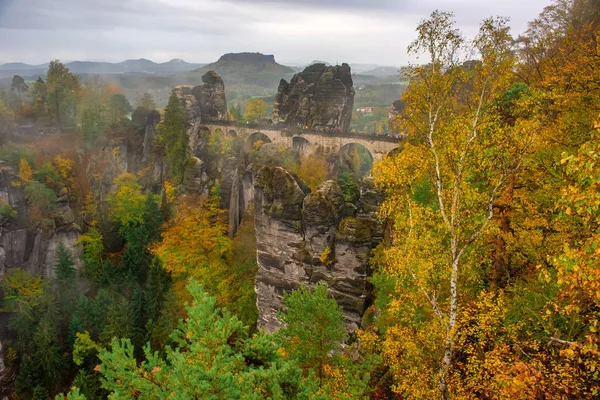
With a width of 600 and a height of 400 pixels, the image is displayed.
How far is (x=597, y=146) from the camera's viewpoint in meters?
5.94

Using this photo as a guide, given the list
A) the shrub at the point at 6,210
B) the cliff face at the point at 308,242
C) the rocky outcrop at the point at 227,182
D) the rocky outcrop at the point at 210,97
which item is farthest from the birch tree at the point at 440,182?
the rocky outcrop at the point at 210,97

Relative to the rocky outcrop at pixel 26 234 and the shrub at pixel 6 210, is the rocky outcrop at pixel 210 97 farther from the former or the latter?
the shrub at pixel 6 210

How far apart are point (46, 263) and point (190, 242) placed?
20376mm

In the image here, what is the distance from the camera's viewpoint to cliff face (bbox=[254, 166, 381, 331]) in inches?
939

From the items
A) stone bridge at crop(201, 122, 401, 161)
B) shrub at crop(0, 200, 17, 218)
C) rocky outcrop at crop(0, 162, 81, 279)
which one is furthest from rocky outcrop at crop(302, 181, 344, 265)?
shrub at crop(0, 200, 17, 218)

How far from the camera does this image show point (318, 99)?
60031 millimetres

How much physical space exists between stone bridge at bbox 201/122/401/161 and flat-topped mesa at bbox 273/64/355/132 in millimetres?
3781

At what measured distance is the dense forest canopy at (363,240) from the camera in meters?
9.95

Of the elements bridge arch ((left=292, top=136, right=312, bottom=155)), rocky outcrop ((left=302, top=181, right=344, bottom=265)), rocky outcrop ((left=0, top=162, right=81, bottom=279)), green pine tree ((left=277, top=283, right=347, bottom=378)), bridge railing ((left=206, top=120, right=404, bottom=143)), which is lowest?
rocky outcrop ((left=0, top=162, right=81, bottom=279))

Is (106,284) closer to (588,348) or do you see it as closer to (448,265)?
(448,265)

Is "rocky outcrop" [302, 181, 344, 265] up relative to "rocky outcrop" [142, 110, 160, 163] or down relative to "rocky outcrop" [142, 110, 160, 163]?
down

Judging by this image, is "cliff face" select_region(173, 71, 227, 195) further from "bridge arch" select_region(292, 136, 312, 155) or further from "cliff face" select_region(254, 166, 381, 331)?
"cliff face" select_region(254, 166, 381, 331)

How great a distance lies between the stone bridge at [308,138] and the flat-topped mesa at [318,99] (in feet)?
12.4

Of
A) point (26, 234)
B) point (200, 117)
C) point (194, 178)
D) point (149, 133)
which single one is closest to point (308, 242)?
point (194, 178)
